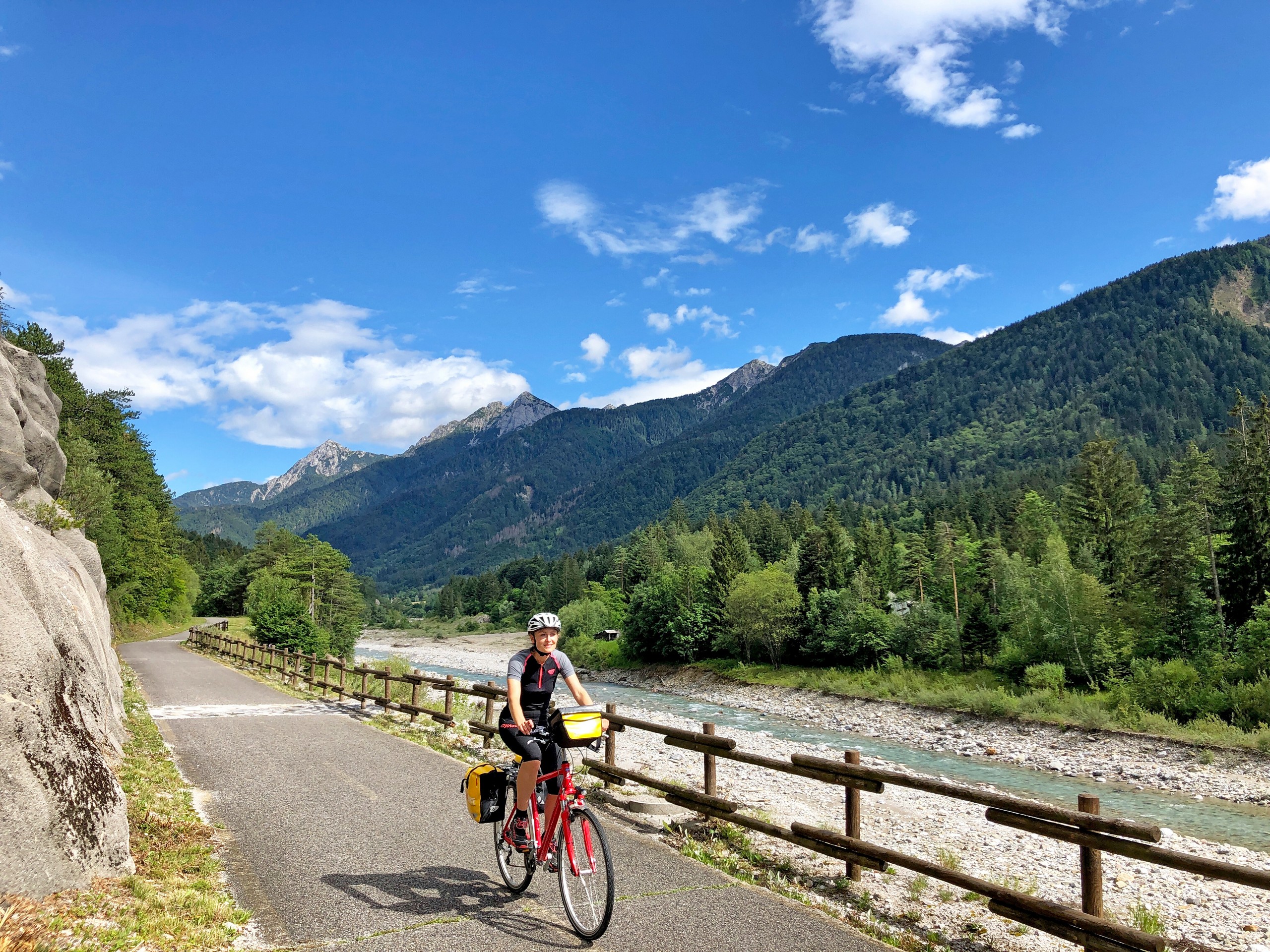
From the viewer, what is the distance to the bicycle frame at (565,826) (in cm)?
585

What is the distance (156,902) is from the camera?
5918 mm

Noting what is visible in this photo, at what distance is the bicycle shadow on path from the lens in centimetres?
591

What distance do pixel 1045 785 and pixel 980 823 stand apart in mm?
8922

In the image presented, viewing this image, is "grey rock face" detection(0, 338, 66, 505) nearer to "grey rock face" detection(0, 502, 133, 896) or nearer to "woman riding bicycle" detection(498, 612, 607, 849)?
"grey rock face" detection(0, 502, 133, 896)

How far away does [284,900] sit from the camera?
6.47m

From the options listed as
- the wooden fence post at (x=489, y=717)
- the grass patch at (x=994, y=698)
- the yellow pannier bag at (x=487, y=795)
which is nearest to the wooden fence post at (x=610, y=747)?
the wooden fence post at (x=489, y=717)

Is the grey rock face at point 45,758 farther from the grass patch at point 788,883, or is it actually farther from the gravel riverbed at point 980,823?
the gravel riverbed at point 980,823

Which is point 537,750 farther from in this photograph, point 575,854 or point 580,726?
point 575,854

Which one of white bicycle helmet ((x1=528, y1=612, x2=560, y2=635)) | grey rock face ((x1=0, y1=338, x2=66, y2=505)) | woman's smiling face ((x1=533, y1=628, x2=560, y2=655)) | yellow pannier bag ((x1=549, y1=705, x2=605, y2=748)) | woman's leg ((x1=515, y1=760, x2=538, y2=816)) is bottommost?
woman's leg ((x1=515, y1=760, x2=538, y2=816))

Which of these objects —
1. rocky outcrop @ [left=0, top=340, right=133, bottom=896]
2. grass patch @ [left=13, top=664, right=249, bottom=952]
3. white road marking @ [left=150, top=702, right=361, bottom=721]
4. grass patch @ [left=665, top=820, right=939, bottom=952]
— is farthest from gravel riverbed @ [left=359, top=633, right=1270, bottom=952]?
white road marking @ [left=150, top=702, right=361, bottom=721]

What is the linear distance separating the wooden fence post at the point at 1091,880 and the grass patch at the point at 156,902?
6.75m

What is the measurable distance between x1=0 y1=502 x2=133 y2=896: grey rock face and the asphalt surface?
4.56ft

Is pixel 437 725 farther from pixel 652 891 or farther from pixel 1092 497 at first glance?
pixel 1092 497

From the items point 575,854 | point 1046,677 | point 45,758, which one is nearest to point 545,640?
point 575,854
